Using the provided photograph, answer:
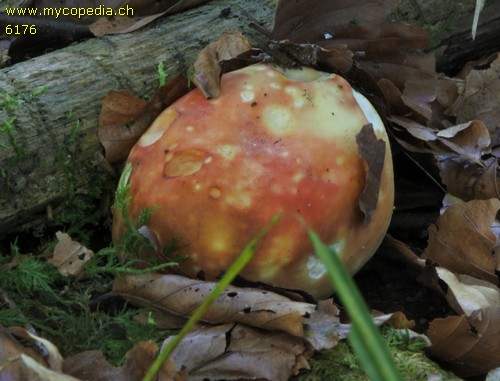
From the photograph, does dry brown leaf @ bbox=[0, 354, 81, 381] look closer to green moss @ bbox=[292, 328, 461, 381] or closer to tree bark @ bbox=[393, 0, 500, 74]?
green moss @ bbox=[292, 328, 461, 381]

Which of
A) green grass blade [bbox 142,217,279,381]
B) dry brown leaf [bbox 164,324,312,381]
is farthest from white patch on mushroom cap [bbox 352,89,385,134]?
green grass blade [bbox 142,217,279,381]

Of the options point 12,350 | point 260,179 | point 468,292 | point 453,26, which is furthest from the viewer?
point 453,26

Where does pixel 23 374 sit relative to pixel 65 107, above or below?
below

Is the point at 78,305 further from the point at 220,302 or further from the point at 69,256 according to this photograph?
the point at 220,302

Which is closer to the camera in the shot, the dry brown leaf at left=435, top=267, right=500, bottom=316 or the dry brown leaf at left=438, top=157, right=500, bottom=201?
the dry brown leaf at left=435, top=267, right=500, bottom=316

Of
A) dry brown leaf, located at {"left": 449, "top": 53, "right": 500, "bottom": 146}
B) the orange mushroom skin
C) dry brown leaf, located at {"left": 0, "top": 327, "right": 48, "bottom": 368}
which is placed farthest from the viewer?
dry brown leaf, located at {"left": 449, "top": 53, "right": 500, "bottom": 146}

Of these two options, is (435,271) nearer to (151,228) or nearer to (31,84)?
(151,228)

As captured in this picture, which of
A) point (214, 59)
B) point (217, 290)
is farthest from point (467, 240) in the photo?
point (217, 290)
